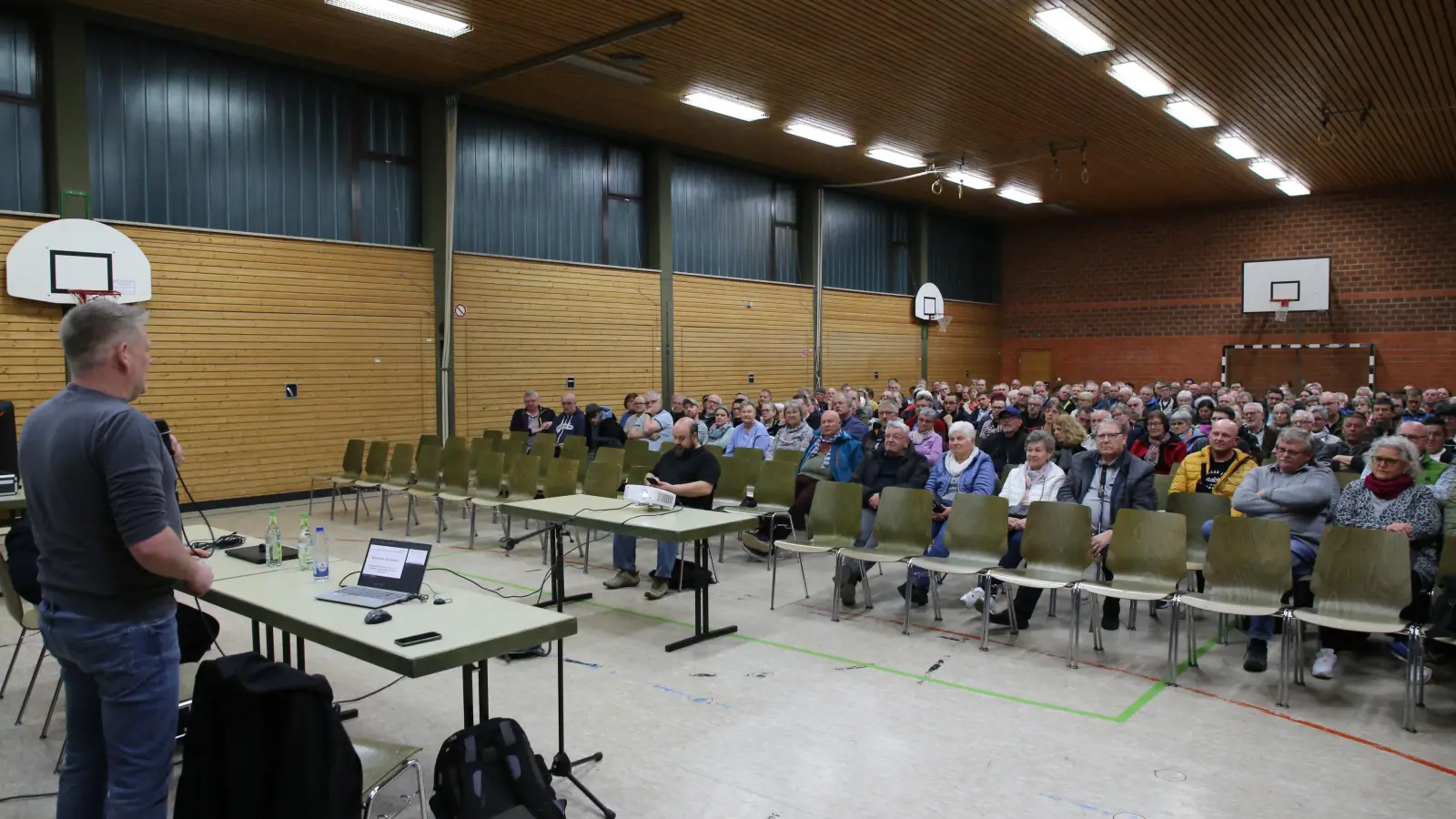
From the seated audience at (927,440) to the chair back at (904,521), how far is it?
51.9 inches

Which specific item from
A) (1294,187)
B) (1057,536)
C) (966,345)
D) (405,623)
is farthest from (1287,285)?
(405,623)

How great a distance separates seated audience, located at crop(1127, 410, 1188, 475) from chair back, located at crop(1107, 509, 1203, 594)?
8.91 feet

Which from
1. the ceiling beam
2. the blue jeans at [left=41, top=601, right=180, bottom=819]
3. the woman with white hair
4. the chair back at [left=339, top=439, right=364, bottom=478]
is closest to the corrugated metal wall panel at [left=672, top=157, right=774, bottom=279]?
the ceiling beam

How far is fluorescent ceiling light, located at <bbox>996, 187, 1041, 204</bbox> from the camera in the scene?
1762 cm

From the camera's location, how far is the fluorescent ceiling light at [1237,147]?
13486 millimetres

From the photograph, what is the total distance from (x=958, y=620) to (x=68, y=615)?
4.83m

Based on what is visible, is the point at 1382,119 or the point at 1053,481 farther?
the point at 1382,119

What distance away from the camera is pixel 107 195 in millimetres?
9289

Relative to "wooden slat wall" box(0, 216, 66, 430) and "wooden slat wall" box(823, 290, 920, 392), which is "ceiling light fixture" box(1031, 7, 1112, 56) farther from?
"wooden slat wall" box(0, 216, 66, 430)

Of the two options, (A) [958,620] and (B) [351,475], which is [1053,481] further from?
(B) [351,475]

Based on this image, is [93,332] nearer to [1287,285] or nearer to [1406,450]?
[1406,450]

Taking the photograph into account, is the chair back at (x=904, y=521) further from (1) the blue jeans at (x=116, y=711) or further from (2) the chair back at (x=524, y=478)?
(1) the blue jeans at (x=116, y=711)

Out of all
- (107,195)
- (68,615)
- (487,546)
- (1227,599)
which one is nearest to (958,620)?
(1227,599)

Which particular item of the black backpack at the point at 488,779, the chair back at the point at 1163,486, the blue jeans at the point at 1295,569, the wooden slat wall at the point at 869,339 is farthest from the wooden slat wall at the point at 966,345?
the black backpack at the point at 488,779
